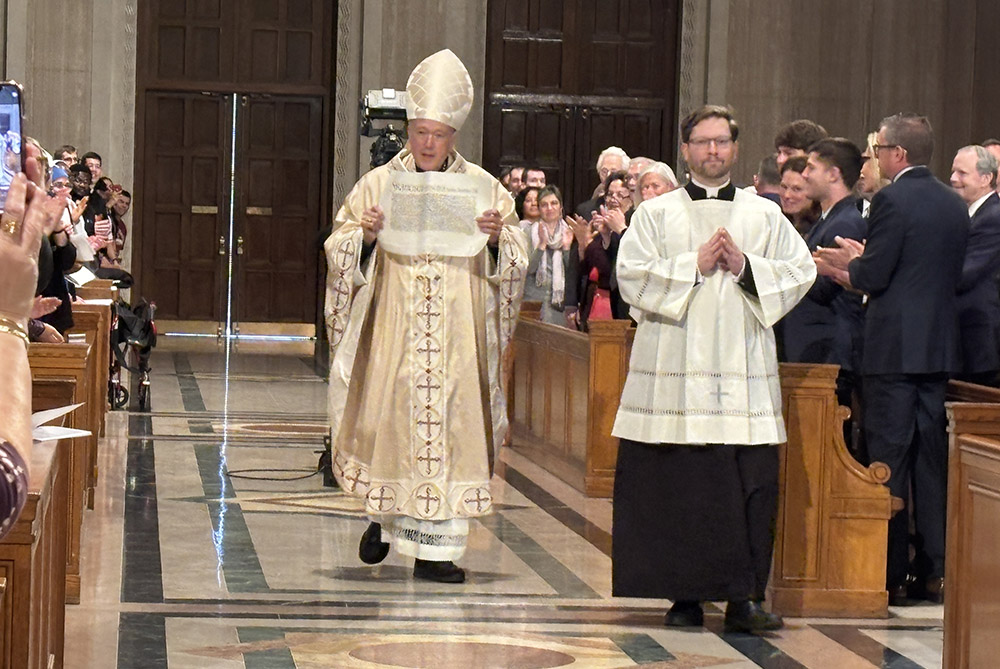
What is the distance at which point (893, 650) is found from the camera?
5859 mm

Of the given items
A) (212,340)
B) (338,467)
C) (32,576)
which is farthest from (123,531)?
(212,340)

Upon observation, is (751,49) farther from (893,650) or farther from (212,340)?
(893,650)

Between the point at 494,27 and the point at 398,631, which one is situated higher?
the point at 494,27

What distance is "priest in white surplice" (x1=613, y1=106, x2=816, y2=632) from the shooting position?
5.93m

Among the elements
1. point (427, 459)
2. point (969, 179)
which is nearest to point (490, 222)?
point (427, 459)

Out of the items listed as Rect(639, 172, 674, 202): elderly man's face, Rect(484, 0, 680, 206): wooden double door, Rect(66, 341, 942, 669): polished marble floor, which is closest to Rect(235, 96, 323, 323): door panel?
Rect(484, 0, 680, 206): wooden double door

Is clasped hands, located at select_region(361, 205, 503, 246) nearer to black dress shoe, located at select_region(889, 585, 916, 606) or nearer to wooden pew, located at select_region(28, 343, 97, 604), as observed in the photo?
wooden pew, located at select_region(28, 343, 97, 604)

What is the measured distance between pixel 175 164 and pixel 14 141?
16163 millimetres

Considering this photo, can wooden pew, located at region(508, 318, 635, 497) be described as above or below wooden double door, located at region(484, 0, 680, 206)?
below

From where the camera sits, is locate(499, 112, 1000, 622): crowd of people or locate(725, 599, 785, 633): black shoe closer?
locate(725, 599, 785, 633): black shoe

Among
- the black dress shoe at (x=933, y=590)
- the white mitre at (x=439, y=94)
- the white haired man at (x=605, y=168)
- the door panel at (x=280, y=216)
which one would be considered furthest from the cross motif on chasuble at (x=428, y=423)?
the door panel at (x=280, y=216)

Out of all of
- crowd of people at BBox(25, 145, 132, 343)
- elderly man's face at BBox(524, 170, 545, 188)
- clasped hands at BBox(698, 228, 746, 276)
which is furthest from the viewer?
elderly man's face at BBox(524, 170, 545, 188)

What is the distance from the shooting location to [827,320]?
7.12 metres

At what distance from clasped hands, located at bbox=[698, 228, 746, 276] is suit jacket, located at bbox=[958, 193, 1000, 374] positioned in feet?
4.66
